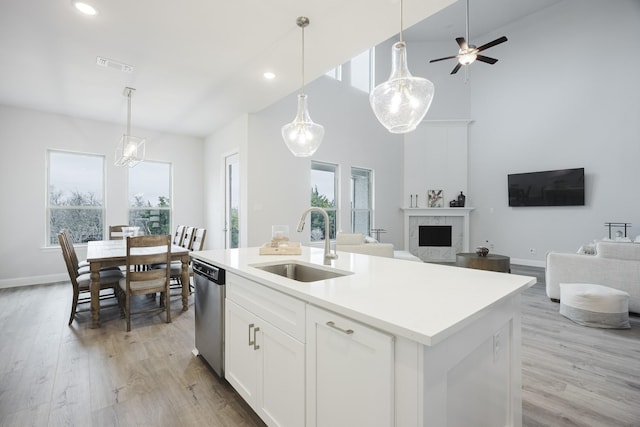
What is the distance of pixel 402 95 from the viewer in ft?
6.07

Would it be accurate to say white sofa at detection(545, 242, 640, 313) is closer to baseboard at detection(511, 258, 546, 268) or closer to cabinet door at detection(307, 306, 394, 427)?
baseboard at detection(511, 258, 546, 268)

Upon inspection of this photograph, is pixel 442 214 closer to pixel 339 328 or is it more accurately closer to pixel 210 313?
pixel 210 313

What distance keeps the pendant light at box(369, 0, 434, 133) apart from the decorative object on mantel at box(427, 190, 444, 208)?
5.90 m

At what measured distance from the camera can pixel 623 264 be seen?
3.23 metres

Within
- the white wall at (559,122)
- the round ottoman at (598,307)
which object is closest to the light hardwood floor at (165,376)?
the round ottoman at (598,307)

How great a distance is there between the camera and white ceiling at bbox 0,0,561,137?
2.27 meters

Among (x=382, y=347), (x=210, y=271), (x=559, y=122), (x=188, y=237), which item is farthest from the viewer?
(x=559, y=122)

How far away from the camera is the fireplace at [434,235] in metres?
7.29

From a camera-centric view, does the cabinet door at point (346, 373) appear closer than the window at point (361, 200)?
Yes

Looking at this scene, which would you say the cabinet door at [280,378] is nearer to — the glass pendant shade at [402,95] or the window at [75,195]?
the glass pendant shade at [402,95]

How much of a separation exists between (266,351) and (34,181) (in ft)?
18.1

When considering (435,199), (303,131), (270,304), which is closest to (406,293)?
(270,304)

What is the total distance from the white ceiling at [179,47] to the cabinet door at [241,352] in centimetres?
232

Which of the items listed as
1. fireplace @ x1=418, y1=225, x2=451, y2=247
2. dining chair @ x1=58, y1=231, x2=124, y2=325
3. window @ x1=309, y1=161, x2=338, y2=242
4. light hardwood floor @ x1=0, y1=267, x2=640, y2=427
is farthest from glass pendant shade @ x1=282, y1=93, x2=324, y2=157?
fireplace @ x1=418, y1=225, x2=451, y2=247
